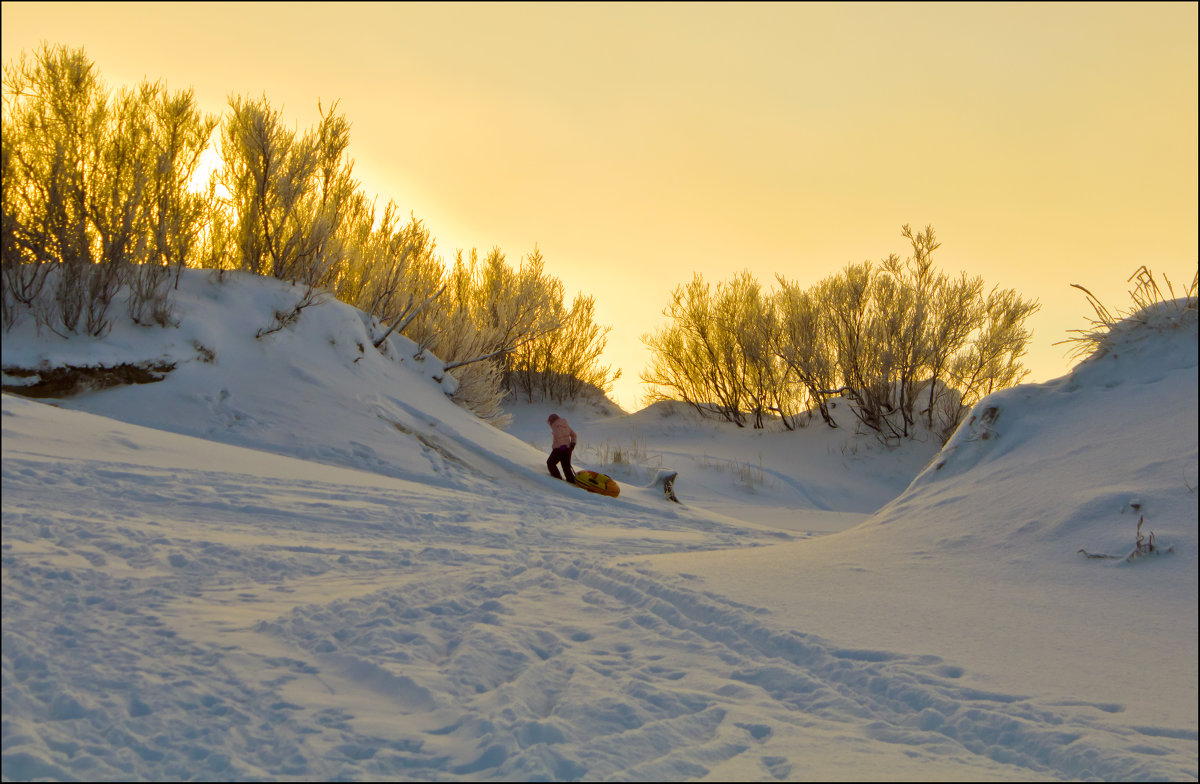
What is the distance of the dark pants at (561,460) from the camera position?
1116 cm

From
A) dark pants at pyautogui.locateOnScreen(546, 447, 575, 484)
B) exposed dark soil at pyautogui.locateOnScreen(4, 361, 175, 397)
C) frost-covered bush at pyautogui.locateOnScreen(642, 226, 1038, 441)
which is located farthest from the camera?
frost-covered bush at pyautogui.locateOnScreen(642, 226, 1038, 441)

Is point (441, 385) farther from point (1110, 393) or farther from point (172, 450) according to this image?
point (1110, 393)

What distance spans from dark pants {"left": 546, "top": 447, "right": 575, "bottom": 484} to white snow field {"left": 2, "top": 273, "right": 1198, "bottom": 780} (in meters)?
2.91

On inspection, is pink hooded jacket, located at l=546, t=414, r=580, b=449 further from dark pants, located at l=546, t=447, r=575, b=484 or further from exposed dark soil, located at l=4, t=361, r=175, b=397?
exposed dark soil, located at l=4, t=361, r=175, b=397

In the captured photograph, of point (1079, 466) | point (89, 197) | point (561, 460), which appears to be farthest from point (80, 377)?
point (1079, 466)

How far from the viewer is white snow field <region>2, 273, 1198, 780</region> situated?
265 cm

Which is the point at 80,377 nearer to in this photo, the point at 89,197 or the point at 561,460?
the point at 89,197

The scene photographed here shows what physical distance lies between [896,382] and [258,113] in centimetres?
1377

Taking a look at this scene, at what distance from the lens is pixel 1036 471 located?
18.7 feet

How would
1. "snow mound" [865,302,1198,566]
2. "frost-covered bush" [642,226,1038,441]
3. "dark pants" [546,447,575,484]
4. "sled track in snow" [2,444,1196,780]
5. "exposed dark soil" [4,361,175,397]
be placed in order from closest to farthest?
"sled track in snow" [2,444,1196,780], "snow mound" [865,302,1198,566], "exposed dark soil" [4,361,175,397], "dark pants" [546,447,575,484], "frost-covered bush" [642,226,1038,441]

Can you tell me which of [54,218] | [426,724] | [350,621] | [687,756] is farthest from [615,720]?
[54,218]

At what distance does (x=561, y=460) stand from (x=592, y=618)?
23.6 ft

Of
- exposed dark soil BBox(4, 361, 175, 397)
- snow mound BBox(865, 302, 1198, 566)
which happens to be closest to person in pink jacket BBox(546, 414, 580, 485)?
exposed dark soil BBox(4, 361, 175, 397)

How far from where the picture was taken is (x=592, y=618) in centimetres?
412
